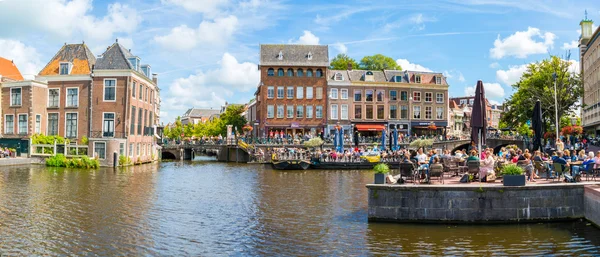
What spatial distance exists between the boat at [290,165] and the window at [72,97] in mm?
18921

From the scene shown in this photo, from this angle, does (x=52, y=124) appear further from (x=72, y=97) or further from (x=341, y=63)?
(x=341, y=63)

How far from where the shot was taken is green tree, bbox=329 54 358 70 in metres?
72.8

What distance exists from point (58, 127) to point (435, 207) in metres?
40.0

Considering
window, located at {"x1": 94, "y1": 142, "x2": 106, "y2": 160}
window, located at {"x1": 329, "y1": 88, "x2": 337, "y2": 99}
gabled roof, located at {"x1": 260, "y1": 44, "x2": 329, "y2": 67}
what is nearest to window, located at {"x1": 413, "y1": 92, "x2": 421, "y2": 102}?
window, located at {"x1": 329, "y1": 88, "x2": 337, "y2": 99}

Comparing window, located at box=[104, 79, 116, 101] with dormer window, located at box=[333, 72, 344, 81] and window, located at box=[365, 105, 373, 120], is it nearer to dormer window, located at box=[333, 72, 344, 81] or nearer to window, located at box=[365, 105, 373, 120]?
dormer window, located at box=[333, 72, 344, 81]

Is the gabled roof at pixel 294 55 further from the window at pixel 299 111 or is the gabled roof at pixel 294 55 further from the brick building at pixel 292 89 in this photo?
the window at pixel 299 111

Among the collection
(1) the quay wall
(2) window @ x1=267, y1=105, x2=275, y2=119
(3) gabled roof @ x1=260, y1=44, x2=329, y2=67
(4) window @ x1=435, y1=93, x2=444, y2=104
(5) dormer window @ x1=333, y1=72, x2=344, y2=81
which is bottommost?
(1) the quay wall

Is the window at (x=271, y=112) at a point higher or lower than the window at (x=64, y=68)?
lower

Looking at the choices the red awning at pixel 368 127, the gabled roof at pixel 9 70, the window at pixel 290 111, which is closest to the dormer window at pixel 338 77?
the red awning at pixel 368 127

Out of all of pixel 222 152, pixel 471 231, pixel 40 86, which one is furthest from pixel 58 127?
pixel 471 231

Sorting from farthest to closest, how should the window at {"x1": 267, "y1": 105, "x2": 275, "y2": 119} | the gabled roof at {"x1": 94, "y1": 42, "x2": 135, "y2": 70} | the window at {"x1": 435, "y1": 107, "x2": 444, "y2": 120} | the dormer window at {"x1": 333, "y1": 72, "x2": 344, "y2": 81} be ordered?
the window at {"x1": 435, "y1": 107, "x2": 444, "y2": 120} → the dormer window at {"x1": 333, "y1": 72, "x2": 344, "y2": 81} → the window at {"x1": 267, "y1": 105, "x2": 275, "y2": 119} → the gabled roof at {"x1": 94, "y1": 42, "x2": 135, "y2": 70}

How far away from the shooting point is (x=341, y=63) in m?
73.2

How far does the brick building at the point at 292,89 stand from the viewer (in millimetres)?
60312

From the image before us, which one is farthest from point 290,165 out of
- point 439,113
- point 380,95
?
point 439,113
